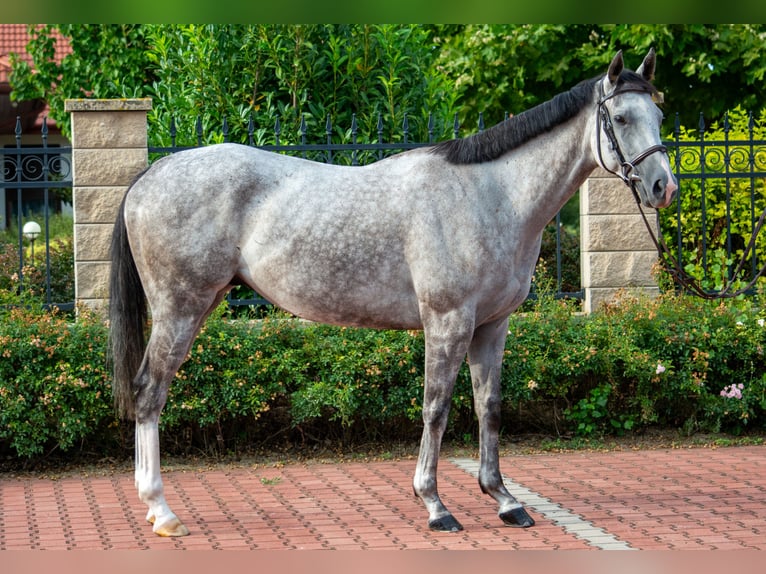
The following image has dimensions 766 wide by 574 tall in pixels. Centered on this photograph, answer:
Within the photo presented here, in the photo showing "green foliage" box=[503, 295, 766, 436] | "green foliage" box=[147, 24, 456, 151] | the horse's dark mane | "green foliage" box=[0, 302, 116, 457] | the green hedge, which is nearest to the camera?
the horse's dark mane

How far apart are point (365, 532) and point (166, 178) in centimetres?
210

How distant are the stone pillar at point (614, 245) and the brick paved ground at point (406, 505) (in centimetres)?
163

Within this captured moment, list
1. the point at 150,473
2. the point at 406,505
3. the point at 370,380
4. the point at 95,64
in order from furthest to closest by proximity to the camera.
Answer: the point at 95,64 < the point at 370,380 < the point at 406,505 < the point at 150,473

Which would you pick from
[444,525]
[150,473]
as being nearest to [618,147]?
[444,525]

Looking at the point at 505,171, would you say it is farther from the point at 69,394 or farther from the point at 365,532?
the point at 69,394

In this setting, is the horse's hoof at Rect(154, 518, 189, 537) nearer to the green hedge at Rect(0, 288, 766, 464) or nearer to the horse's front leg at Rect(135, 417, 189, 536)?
the horse's front leg at Rect(135, 417, 189, 536)

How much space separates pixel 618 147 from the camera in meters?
4.45

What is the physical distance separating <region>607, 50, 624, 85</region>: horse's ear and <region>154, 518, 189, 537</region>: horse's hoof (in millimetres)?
3065

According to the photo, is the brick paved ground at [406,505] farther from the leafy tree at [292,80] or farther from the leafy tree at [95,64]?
the leafy tree at [95,64]

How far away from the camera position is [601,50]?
15.7 m

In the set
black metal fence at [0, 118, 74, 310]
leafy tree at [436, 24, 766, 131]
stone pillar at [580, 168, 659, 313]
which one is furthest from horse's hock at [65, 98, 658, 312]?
leafy tree at [436, 24, 766, 131]

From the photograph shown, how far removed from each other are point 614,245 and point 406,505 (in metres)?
3.71

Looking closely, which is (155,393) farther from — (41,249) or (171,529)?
(41,249)

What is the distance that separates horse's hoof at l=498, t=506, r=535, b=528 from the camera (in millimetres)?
4738
